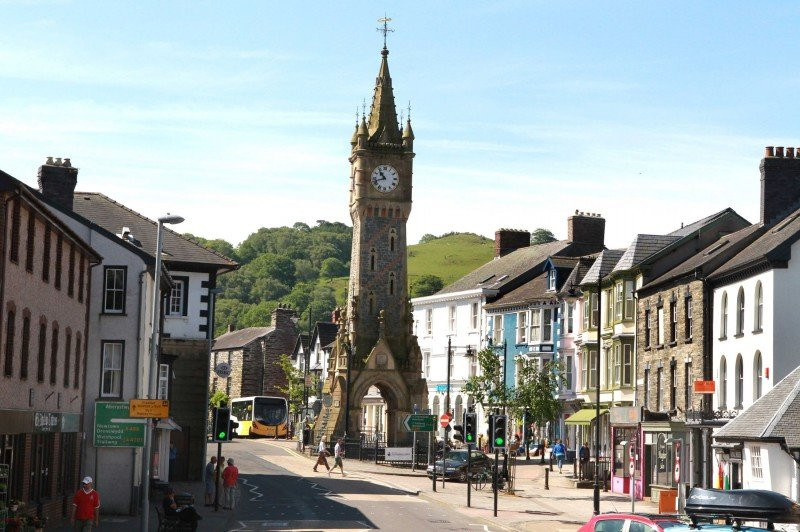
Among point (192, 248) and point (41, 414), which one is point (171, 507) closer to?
point (41, 414)

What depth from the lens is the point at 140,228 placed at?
53.1m

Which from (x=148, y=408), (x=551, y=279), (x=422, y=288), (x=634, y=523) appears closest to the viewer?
(x=634, y=523)

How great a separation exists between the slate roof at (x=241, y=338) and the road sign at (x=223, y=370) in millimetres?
1993

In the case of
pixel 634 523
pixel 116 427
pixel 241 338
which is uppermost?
pixel 241 338

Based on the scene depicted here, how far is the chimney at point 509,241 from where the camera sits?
351 ft

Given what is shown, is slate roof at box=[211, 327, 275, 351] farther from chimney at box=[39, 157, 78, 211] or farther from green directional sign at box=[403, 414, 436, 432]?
chimney at box=[39, 157, 78, 211]

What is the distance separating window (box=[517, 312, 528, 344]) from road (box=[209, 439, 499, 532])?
21.6 m

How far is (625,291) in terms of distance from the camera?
200ft

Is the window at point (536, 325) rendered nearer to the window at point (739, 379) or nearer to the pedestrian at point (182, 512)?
the window at point (739, 379)

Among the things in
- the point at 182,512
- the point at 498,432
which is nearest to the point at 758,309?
the point at 498,432

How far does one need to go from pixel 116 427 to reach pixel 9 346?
8.85 meters

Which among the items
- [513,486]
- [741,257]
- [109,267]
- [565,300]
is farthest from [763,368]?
[565,300]

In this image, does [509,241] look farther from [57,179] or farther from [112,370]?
[112,370]

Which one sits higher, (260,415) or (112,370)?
(112,370)
